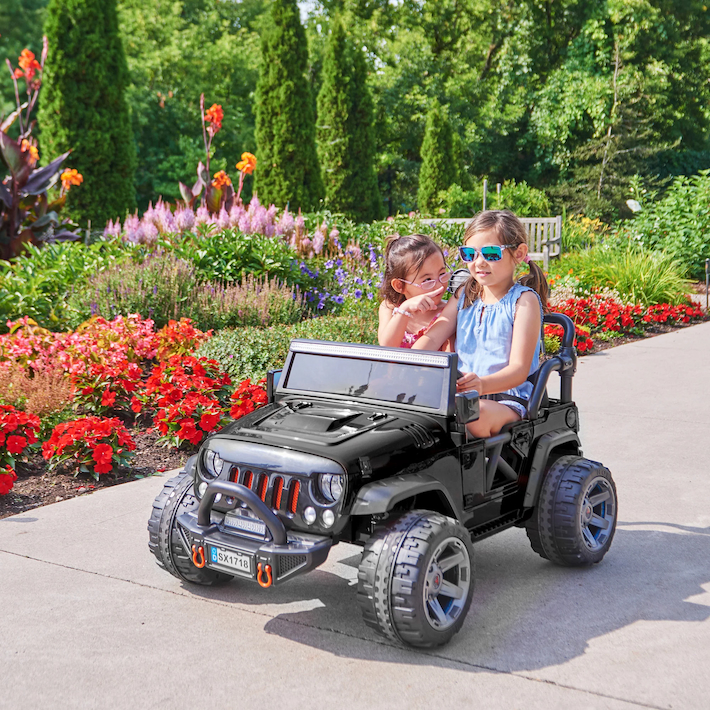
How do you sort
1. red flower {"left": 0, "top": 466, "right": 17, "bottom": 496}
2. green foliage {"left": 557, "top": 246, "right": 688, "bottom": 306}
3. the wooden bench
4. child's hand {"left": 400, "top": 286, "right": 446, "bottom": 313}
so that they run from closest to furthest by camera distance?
1. child's hand {"left": 400, "top": 286, "right": 446, "bottom": 313}
2. red flower {"left": 0, "top": 466, "right": 17, "bottom": 496}
3. green foliage {"left": 557, "top": 246, "right": 688, "bottom": 306}
4. the wooden bench

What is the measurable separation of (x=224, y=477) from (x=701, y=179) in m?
15.0

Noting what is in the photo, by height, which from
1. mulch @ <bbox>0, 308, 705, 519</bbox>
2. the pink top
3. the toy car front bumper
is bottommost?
mulch @ <bbox>0, 308, 705, 519</bbox>

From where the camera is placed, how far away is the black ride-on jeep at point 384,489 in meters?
2.88

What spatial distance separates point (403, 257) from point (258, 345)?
126 inches

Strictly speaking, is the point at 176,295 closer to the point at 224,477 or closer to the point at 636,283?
the point at 224,477

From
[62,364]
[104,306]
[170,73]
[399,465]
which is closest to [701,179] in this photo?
[104,306]

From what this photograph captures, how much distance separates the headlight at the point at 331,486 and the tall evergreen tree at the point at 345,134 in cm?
1977

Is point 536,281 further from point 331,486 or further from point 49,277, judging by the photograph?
point 49,277

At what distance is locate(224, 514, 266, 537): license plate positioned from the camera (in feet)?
9.71

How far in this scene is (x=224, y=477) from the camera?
3115mm

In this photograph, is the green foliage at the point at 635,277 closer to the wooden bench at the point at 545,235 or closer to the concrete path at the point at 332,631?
the wooden bench at the point at 545,235

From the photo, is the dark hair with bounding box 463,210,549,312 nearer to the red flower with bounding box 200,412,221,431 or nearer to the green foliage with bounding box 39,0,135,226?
the red flower with bounding box 200,412,221,431

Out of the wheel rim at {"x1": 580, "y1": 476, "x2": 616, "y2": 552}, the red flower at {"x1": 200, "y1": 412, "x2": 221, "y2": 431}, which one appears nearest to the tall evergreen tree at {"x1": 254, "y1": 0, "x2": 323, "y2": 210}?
the red flower at {"x1": 200, "y1": 412, "x2": 221, "y2": 431}

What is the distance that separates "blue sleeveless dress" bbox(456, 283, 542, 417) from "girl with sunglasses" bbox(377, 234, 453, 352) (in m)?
0.17
